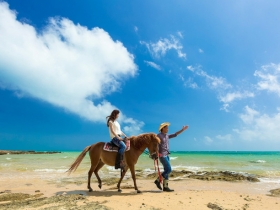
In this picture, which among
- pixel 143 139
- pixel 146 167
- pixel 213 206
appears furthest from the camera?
pixel 146 167

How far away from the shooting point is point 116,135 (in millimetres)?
6707

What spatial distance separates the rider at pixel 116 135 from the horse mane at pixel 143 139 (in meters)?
0.39

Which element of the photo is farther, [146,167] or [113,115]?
[146,167]

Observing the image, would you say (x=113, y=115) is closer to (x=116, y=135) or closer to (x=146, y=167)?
(x=116, y=135)

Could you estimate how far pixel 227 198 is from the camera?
609cm

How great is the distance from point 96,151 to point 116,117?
1.44 metres

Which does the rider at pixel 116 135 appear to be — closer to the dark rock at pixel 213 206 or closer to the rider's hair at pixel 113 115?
the rider's hair at pixel 113 115

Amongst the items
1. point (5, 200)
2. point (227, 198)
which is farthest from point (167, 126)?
point (5, 200)

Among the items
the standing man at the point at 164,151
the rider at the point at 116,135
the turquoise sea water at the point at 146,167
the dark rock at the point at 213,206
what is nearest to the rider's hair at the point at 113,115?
the rider at the point at 116,135

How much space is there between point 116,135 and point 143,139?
87 centimetres

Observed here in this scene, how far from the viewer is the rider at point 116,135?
6.69 meters

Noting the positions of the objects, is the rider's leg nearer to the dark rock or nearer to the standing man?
the standing man

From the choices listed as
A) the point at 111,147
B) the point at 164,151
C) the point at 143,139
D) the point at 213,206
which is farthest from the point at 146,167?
the point at 213,206

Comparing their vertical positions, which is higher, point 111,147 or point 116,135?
point 116,135
